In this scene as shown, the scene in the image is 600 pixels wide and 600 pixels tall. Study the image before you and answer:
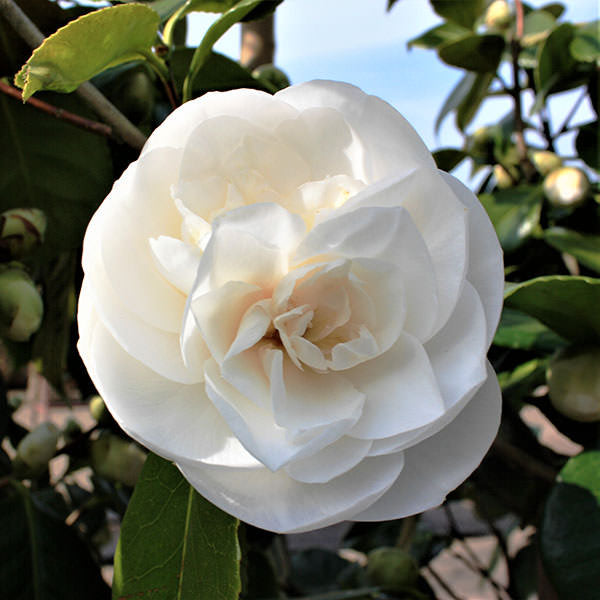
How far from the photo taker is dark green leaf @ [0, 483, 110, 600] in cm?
64

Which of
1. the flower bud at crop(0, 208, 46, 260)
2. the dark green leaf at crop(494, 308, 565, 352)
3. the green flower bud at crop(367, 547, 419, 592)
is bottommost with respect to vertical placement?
the green flower bud at crop(367, 547, 419, 592)

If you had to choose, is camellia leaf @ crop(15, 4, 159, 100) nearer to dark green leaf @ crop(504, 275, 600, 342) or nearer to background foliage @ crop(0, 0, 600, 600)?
background foliage @ crop(0, 0, 600, 600)

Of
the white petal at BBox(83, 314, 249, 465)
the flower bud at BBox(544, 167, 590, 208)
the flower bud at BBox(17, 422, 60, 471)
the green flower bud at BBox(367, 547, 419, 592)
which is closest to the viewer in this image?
the white petal at BBox(83, 314, 249, 465)

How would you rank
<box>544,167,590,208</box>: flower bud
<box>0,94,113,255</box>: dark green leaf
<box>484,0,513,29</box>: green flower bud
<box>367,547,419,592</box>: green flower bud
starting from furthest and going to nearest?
<box>484,0,513,29</box>: green flower bud, <box>367,547,419,592</box>: green flower bud, <box>544,167,590,208</box>: flower bud, <box>0,94,113,255</box>: dark green leaf

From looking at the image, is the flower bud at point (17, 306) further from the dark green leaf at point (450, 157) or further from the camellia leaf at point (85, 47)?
the dark green leaf at point (450, 157)

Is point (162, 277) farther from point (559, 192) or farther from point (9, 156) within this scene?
point (559, 192)

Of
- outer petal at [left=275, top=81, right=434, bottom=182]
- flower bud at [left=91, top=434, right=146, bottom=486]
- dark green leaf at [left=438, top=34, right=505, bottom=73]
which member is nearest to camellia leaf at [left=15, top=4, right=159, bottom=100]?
outer petal at [left=275, top=81, right=434, bottom=182]

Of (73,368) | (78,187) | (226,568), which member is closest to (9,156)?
(78,187)

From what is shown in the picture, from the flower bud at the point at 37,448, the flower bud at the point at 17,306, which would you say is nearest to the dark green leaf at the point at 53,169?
the flower bud at the point at 17,306

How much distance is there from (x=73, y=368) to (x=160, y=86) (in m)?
0.39

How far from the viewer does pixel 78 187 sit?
0.62m

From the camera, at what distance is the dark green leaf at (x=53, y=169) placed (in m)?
0.61

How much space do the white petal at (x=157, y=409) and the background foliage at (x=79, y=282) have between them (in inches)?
3.7

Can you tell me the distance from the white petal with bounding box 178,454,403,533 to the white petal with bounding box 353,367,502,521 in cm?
3
